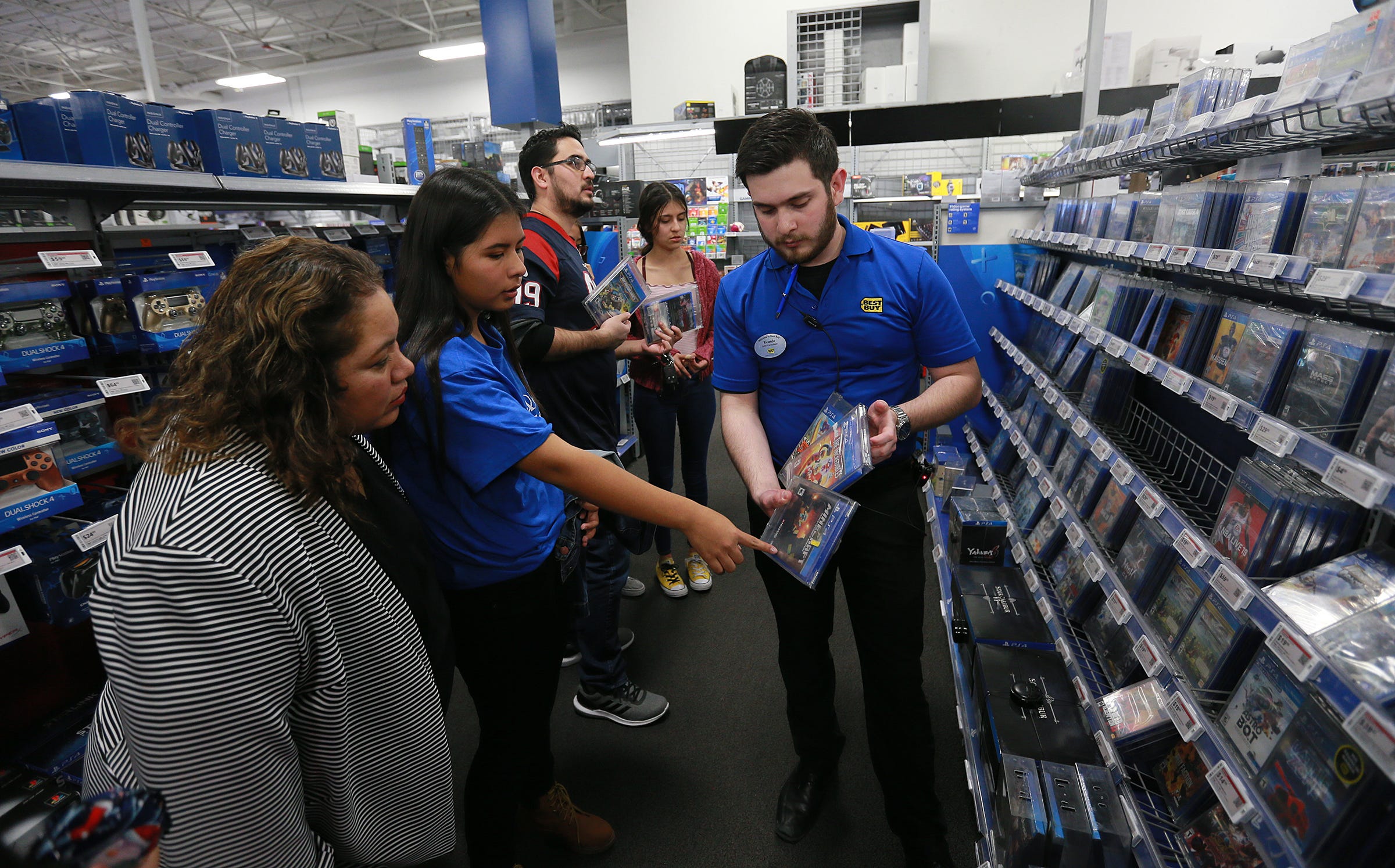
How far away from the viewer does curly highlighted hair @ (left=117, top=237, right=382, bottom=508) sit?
923 mm

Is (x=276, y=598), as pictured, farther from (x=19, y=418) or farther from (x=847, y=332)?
(x=19, y=418)

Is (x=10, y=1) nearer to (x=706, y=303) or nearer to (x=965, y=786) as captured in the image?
(x=706, y=303)

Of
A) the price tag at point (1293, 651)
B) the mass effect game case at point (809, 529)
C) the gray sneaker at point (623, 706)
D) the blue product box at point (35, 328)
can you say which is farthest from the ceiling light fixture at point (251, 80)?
the price tag at point (1293, 651)

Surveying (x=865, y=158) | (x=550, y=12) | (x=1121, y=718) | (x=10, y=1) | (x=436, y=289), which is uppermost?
(x=10, y=1)

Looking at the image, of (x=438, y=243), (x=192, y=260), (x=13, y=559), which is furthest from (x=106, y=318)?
(x=438, y=243)

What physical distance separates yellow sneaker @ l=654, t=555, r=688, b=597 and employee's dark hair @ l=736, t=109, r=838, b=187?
248 centimetres

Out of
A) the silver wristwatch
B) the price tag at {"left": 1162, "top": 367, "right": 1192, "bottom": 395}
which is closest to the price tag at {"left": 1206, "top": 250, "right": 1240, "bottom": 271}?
the price tag at {"left": 1162, "top": 367, "right": 1192, "bottom": 395}

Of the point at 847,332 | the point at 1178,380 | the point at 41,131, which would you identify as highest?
the point at 41,131

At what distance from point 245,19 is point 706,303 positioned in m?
16.2

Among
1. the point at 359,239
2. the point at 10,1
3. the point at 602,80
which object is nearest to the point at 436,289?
the point at 359,239

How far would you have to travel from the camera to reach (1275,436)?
1338 millimetres

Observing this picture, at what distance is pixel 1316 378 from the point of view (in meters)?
1.44

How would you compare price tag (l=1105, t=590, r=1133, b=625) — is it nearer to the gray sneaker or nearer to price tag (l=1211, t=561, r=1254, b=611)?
price tag (l=1211, t=561, r=1254, b=611)

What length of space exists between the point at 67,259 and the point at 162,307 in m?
0.34
